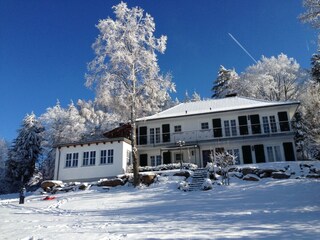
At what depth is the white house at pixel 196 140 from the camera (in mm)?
22828

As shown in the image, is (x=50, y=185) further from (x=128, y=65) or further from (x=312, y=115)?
(x=312, y=115)

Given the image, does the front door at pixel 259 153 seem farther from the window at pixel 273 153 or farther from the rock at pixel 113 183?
the rock at pixel 113 183

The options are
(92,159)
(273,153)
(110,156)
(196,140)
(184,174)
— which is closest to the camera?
(184,174)

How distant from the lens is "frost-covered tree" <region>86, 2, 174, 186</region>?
19.8 metres

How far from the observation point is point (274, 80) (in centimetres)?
3869


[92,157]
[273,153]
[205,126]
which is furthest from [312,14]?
[92,157]

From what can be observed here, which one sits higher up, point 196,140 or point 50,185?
point 196,140

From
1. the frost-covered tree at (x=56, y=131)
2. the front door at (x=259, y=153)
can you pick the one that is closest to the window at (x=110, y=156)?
the front door at (x=259, y=153)

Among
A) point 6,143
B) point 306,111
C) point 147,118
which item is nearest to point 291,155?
point 306,111

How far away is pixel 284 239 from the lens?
573cm

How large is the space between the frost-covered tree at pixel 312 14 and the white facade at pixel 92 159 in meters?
15.6

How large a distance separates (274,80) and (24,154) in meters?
35.8

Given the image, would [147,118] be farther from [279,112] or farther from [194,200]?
[194,200]

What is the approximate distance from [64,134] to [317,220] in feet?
117
